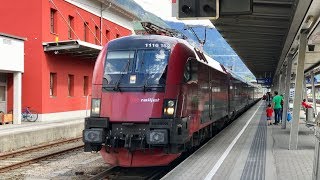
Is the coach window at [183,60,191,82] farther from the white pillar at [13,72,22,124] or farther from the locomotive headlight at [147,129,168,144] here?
the white pillar at [13,72,22,124]

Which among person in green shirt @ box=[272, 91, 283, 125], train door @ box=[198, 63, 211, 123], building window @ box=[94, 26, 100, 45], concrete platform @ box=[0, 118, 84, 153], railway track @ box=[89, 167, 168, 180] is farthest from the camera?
building window @ box=[94, 26, 100, 45]

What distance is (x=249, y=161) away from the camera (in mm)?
11320

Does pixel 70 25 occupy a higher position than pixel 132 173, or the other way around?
pixel 70 25

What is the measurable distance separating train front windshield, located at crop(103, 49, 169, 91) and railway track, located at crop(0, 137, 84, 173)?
3733 mm

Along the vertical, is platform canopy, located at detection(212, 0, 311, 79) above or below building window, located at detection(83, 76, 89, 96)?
above

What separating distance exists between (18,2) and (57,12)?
2.15m

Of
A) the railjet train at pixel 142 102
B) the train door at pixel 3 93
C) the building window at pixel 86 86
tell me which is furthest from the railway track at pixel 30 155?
the building window at pixel 86 86

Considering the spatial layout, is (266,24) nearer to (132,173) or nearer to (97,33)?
(132,173)

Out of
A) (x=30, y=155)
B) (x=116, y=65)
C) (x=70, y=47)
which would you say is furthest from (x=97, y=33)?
(x=116, y=65)

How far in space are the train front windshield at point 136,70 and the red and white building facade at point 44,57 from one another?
12.2 m

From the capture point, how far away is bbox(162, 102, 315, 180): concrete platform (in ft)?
31.2

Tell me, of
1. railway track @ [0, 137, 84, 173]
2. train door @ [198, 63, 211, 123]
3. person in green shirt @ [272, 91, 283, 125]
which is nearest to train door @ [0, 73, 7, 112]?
railway track @ [0, 137, 84, 173]

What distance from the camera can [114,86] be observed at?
10750 millimetres

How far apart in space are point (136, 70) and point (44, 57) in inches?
608
